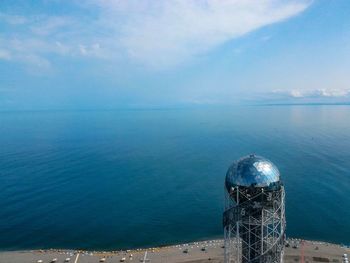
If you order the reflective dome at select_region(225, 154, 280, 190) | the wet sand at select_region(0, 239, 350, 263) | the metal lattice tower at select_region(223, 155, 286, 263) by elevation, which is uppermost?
the reflective dome at select_region(225, 154, 280, 190)

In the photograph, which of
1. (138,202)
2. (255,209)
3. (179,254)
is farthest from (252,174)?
(138,202)

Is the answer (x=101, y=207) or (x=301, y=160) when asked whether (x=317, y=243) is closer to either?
(x=101, y=207)

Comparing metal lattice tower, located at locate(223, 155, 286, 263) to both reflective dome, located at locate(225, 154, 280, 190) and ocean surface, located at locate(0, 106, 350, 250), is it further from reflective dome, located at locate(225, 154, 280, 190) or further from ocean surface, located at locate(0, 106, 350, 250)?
ocean surface, located at locate(0, 106, 350, 250)

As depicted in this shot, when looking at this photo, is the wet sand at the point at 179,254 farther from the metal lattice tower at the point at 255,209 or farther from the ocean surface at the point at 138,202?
the metal lattice tower at the point at 255,209

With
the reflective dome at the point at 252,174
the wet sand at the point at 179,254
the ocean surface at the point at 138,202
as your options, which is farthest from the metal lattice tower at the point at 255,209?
the ocean surface at the point at 138,202

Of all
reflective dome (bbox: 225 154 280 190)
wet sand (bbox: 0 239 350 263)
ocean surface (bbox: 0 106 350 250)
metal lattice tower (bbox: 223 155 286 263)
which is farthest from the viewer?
ocean surface (bbox: 0 106 350 250)

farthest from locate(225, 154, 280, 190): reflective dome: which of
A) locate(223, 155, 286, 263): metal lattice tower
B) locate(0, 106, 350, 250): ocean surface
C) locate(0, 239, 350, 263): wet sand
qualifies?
locate(0, 106, 350, 250): ocean surface

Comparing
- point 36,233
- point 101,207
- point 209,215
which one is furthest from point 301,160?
point 36,233
